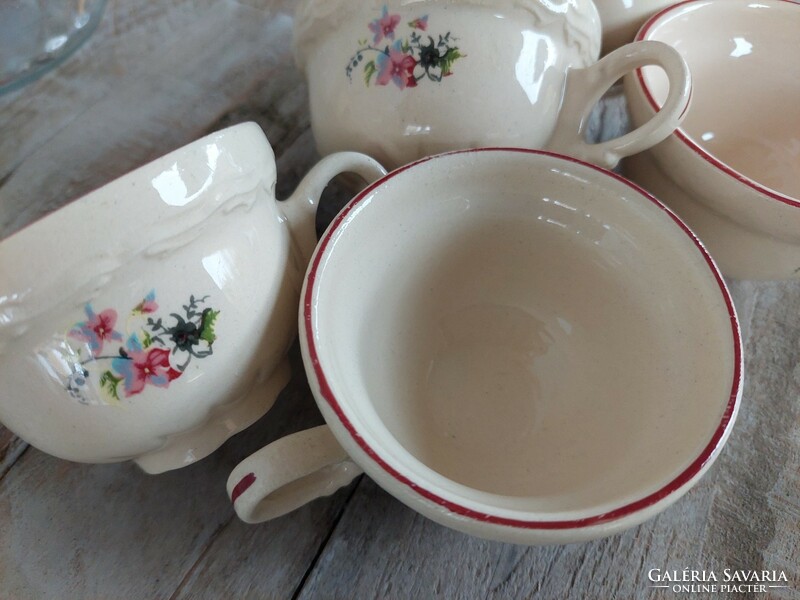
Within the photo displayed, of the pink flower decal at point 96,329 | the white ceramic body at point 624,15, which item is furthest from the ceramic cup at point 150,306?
the white ceramic body at point 624,15

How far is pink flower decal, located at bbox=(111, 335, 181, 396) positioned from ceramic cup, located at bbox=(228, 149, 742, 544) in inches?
2.6

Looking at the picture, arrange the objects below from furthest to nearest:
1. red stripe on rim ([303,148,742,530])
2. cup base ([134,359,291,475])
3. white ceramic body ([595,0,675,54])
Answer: white ceramic body ([595,0,675,54]) → cup base ([134,359,291,475]) → red stripe on rim ([303,148,742,530])

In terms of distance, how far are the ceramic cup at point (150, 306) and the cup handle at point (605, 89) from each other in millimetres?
221

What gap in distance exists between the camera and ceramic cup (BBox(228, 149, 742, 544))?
32 cm

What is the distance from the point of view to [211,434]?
0.40 metres

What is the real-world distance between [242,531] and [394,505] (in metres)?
0.10

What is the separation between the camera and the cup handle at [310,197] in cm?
41

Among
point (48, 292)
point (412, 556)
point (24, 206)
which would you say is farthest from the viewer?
point (24, 206)

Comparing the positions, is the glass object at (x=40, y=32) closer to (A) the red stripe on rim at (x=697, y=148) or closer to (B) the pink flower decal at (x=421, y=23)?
(B) the pink flower decal at (x=421, y=23)

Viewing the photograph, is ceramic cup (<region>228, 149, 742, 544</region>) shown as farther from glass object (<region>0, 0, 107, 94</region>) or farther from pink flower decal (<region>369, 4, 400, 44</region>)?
glass object (<region>0, 0, 107, 94</region>)

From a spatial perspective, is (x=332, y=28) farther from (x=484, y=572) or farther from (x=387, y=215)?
(x=484, y=572)

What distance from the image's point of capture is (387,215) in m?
0.43

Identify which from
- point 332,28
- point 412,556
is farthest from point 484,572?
point 332,28

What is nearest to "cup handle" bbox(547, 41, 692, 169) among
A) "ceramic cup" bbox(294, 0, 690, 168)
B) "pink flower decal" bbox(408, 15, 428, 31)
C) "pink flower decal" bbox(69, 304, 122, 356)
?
"ceramic cup" bbox(294, 0, 690, 168)
